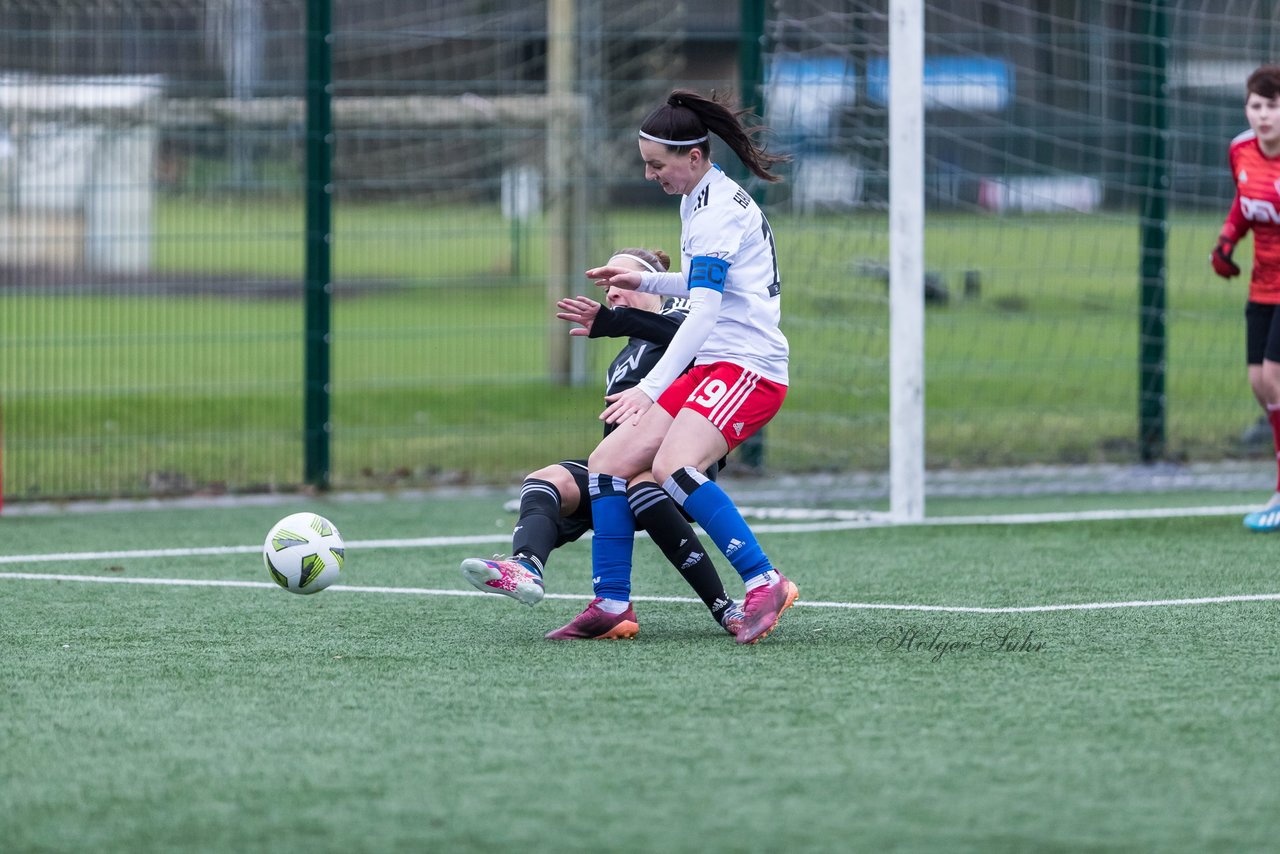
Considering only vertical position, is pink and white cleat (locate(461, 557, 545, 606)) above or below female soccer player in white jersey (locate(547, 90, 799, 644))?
below

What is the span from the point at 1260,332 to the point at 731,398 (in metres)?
3.55

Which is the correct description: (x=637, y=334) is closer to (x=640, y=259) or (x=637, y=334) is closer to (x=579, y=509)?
(x=640, y=259)

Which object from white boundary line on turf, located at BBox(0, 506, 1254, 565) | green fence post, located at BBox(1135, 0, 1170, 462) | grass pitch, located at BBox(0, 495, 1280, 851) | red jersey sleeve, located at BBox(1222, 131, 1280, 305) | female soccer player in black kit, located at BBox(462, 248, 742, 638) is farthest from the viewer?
green fence post, located at BBox(1135, 0, 1170, 462)

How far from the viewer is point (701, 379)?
18.4 feet

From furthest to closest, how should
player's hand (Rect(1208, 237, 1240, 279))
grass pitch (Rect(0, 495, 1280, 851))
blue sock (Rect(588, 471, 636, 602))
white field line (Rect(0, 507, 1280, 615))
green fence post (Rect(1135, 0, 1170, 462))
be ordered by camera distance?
green fence post (Rect(1135, 0, 1170, 462)) → player's hand (Rect(1208, 237, 1240, 279)) → white field line (Rect(0, 507, 1280, 615)) → blue sock (Rect(588, 471, 636, 602)) → grass pitch (Rect(0, 495, 1280, 851))

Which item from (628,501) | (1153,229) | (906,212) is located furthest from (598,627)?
(1153,229)

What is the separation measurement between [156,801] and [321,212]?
633cm

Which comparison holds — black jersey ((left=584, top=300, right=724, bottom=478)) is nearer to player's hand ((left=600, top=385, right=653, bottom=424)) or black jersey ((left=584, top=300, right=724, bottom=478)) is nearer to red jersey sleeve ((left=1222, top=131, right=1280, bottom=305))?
player's hand ((left=600, top=385, right=653, bottom=424))

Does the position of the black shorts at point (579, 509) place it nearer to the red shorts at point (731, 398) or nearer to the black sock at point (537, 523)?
the black sock at point (537, 523)

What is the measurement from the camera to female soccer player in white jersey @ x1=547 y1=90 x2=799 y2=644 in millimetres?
5344

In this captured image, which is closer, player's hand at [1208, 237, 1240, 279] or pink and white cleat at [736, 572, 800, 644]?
pink and white cleat at [736, 572, 800, 644]

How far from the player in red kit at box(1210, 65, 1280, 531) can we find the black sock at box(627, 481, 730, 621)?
335 cm

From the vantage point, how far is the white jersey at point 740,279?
542 centimetres

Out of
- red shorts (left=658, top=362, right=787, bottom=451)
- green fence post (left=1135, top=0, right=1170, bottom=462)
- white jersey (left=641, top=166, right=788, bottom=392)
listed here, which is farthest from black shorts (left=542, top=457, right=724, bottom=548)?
green fence post (left=1135, top=0, right=1170, bottom=462)
